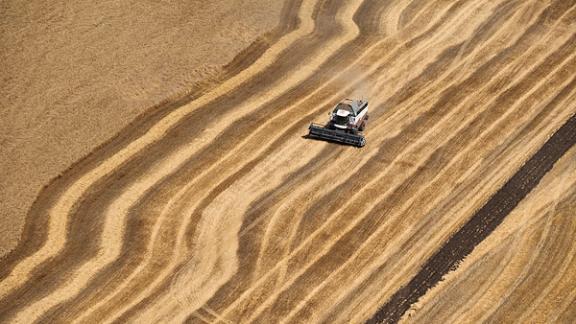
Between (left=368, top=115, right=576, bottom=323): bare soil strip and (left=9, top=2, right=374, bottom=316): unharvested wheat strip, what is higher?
→ (left=9, top=2, right=374, bottom=316): unharvested wheat strip

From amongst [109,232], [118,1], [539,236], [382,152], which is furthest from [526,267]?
[118,1]

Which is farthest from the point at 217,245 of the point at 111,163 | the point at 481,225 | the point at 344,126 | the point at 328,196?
the point at 481,225

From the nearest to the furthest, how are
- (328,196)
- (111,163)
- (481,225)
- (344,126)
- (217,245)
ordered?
1. (217,245)
2. (481,225)
3. (328,196)
4. (111,163)
5. (344,126)

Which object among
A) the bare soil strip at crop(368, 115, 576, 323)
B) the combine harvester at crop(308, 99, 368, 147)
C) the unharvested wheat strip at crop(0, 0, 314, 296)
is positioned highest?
the unharvested wheat strip at crop(0, 0, 314, 296)

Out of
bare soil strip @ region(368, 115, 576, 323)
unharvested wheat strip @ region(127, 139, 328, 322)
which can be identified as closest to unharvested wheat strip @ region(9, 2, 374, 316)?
unharvested wheat strip @ region(127, 139, 328, 322)

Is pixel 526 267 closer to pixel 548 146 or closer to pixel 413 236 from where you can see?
pixel 413 236

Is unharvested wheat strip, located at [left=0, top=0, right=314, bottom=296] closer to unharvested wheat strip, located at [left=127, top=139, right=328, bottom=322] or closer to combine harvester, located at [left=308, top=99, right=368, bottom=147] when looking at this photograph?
unharvested wheat strip, located at [left=127, top=139, right=328, bottom=322]

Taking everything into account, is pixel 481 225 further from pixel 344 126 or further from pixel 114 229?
pixel 114 229
